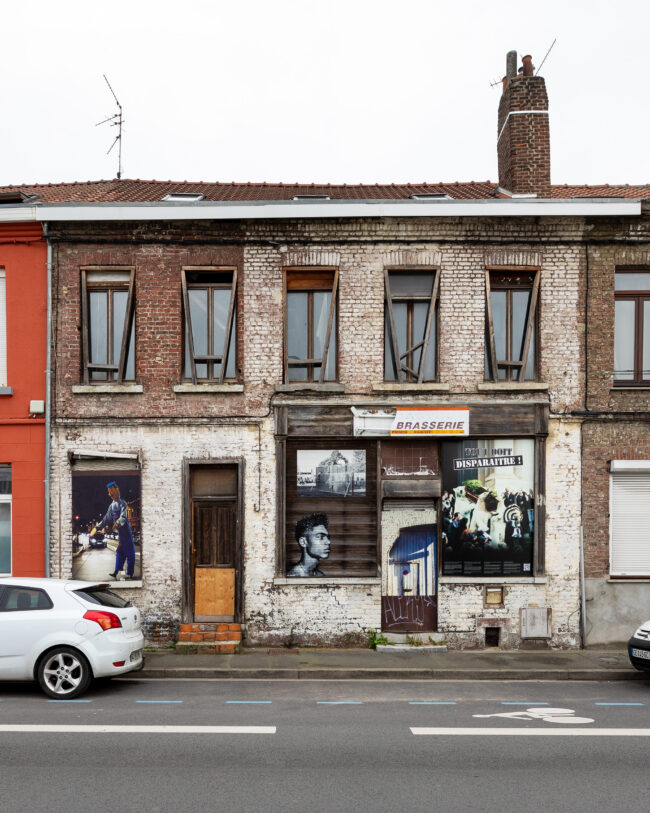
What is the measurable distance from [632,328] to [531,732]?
8305 mm

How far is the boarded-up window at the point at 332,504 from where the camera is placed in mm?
13609

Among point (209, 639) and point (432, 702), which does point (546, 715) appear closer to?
point (432, 702)

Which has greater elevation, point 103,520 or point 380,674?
point 103,520

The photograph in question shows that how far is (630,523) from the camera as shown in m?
13.8

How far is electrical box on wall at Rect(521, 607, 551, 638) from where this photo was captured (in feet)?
44.0

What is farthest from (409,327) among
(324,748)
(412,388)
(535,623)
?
(324,748)

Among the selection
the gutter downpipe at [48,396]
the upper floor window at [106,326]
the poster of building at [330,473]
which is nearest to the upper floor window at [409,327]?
the poster of building at [330,473]

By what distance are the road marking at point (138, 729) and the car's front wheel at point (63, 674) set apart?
1.27 metres

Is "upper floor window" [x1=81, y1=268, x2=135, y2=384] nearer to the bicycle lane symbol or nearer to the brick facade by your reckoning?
the brick facade

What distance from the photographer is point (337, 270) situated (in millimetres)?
13773

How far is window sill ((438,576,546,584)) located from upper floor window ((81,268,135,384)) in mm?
6831

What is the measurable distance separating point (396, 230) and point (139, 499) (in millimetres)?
6750

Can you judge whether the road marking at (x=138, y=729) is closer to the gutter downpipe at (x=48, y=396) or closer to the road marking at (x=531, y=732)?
the road marking at (x=531, y=732)

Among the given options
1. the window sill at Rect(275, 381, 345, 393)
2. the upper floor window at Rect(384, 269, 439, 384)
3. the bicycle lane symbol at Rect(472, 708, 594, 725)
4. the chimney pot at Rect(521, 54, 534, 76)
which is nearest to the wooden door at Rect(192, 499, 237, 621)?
the window sill at Rect(275, 381, 345, 393)
